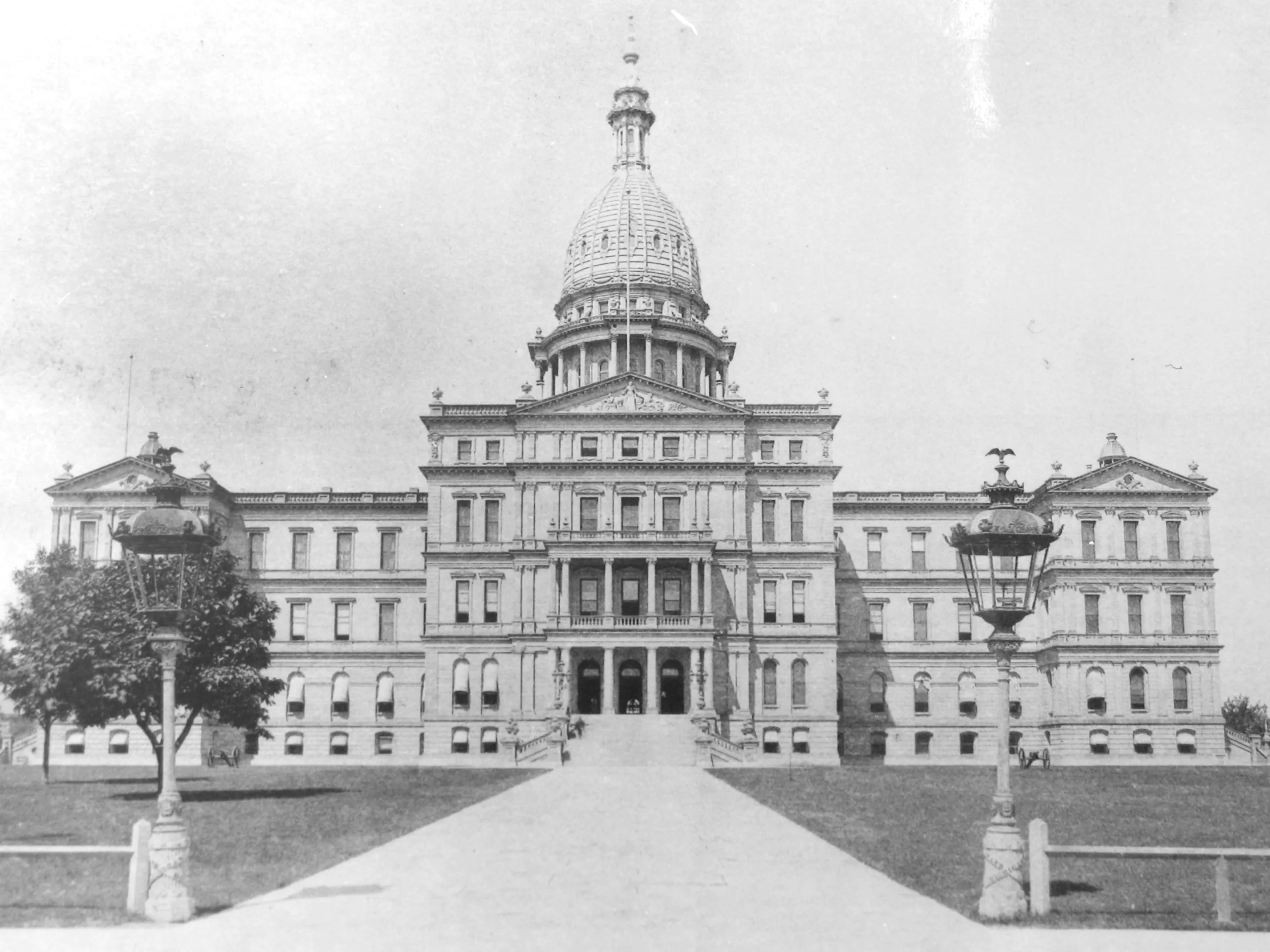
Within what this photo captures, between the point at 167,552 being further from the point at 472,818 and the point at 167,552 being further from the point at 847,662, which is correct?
the point at 847,662

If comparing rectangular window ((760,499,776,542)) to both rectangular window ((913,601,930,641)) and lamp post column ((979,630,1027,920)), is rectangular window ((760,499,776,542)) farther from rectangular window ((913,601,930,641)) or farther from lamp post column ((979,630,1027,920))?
lamp post column ((979,630,1027,920))

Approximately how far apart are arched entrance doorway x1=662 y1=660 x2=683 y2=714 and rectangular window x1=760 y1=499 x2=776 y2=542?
7282mm

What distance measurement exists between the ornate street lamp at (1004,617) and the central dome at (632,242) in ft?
199

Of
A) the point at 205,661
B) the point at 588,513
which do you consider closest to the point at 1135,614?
the point at 588,513

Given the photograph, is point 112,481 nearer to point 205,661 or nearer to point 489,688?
point 489,688

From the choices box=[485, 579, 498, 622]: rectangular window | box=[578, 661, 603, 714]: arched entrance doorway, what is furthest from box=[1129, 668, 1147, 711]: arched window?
box=[485, 579, 498, 622]: rectangular window

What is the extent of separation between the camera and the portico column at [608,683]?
56469 mm

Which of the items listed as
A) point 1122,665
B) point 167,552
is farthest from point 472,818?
point 1122,665

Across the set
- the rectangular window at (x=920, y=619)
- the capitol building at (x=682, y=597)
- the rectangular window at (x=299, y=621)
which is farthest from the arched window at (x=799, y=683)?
the rectangular window at (x=299, y=621)

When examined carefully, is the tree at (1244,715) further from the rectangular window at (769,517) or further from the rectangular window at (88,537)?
the rectangular window at (88,537)

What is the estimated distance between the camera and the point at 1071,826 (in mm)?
26547

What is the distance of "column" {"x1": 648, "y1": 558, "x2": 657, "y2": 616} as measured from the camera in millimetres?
58031

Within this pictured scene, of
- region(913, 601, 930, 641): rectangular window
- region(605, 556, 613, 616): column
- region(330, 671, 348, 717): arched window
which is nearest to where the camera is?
region(605, 556, 613, 616): column

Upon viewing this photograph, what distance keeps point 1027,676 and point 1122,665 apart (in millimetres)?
4720
